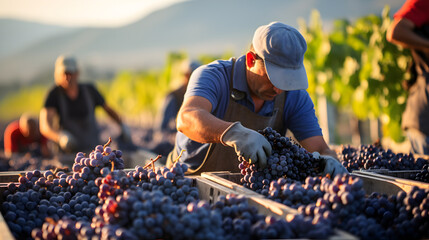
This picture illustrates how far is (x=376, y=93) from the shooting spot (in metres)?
6.28

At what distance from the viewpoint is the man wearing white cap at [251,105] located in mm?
2021

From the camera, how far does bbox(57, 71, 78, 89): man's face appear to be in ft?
16.5

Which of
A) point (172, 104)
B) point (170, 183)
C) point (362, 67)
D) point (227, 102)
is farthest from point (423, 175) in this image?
point (362, 67)

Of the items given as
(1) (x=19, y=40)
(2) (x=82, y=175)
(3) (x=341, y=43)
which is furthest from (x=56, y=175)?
(1) (x=19, y=40)

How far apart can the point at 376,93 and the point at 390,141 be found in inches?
31.3

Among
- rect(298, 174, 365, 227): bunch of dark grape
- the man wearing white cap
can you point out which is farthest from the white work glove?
rect(298, 174, 365, 227): bunch of dark grape

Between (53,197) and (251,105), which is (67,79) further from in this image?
(53,197)

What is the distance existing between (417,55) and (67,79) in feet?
11.9

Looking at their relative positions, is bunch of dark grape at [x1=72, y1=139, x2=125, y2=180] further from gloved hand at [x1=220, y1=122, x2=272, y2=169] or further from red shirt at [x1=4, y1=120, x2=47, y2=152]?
red shirt at [x1=4, y1=120, x2=47, y2=152]

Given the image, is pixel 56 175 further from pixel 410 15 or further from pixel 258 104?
pixel 410 15

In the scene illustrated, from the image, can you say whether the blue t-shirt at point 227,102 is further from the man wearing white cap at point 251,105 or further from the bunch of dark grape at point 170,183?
the bunch of dark grape at point 170,183

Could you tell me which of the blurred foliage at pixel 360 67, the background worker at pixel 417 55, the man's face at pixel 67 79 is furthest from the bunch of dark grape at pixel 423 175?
the man's face at pixel 67 79

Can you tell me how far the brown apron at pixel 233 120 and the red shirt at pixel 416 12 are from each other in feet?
5.20

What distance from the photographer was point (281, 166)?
189 centimetres
